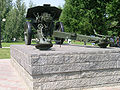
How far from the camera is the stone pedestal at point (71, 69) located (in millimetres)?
4109

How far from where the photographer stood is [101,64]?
185 inches

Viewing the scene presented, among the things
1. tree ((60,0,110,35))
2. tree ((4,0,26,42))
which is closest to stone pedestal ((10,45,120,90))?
tree ((60,0,110,35))

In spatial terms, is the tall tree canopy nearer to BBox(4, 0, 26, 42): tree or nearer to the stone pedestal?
the stone pedestal

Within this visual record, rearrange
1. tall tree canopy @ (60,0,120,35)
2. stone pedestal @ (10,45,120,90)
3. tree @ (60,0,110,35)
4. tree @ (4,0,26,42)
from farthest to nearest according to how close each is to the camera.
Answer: tree @ (4,0,26,42)
tree @ (60,0,110,35)
tall tree canopy @ (60,0,120,35)
stone pedestal @ (10,45,120,90)

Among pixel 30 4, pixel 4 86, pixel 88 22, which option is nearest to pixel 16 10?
pixel 30 4

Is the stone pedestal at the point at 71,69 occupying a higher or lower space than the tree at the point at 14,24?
lower

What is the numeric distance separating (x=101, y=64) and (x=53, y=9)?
350 cm

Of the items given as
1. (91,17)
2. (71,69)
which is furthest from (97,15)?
(71,69)

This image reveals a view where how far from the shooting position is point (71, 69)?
4391mm

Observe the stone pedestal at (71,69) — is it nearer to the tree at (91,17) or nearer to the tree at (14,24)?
the tree at (91,17)

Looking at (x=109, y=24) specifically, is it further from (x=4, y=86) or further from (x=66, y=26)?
(x=4, y=86)

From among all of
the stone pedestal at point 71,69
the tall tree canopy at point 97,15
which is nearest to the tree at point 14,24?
the tall tree canopy at point 97,15

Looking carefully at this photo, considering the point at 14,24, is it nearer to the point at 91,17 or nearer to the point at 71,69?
the point at 91,17

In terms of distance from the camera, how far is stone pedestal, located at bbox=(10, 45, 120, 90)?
411 centimetres
